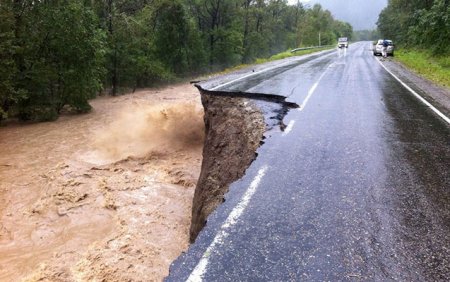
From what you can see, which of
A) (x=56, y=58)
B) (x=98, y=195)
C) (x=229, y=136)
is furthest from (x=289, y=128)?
(x=56, y=58)

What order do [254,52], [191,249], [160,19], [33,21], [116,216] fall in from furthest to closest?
1. [254,52]
2. [160,19]
3. [33,21]
4. [116,216]
5. [191,249]

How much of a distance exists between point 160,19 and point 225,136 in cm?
2903

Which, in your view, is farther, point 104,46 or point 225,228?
point 104,46

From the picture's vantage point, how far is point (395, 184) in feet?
16.6

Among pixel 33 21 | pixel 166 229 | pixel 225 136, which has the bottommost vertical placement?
pixel 166 229

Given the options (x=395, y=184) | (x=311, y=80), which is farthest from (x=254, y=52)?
(x=395, y=184)

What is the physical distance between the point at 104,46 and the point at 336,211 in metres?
22.5

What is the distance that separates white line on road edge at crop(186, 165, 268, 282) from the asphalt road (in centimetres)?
1

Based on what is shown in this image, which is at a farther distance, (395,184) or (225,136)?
(225,136)

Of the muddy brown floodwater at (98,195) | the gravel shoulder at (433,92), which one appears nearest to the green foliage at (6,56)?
the muddy brown floodwater at (98,195)

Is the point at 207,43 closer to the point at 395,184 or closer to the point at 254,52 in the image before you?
the point at 254,52

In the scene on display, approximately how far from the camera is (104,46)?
77.9ft

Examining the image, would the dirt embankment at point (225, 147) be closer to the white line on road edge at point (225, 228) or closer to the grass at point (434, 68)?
the white line on road edge at point (225, 228)

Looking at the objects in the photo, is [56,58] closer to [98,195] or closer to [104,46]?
[104,46]
